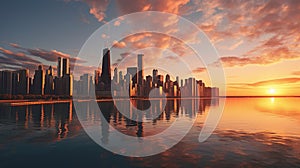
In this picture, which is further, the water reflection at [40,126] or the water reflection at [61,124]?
the water reflection at [61,124]

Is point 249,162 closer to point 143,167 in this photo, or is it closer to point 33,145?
point 143,167

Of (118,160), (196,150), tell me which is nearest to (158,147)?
(196,150)

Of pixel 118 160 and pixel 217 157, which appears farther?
pixel 217 157

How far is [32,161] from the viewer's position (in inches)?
767

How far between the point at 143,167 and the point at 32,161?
10.3 meters

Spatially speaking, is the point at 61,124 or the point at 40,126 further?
the point at 61,124

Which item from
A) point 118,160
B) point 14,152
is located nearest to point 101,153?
point 118,160

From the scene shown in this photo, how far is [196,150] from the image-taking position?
2448 cm

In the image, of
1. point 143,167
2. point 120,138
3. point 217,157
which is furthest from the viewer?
point 120,138

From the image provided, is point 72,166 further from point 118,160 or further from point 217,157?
point 217,157

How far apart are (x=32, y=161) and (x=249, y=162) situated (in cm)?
2011

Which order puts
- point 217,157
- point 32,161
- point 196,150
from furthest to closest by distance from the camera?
point 196,150
point 217,157
point 32,161

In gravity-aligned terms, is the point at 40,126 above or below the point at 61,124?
above

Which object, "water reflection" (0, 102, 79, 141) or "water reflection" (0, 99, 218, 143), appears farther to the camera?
"water reflection" (0, 99, 218, 143)
